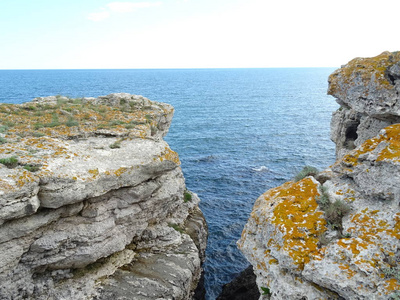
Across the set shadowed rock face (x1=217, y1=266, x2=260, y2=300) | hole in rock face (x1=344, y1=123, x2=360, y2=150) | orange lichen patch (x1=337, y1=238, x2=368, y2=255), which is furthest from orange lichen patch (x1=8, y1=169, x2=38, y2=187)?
hole in rock face (x1=344, y1=123, x2=360, y2=150)

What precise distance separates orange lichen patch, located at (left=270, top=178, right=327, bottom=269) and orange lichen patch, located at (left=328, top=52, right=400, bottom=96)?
7.85 m

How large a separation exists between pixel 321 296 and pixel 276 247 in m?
2.34

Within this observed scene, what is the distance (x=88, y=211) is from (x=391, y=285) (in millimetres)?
13479

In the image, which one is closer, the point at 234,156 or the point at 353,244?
the point at 353,244

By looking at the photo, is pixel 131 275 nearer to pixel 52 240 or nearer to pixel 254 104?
pixel 52 240

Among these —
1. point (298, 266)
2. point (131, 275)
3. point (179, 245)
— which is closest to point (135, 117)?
point (179, 245)

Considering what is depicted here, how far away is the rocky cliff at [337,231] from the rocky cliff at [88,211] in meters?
6.46

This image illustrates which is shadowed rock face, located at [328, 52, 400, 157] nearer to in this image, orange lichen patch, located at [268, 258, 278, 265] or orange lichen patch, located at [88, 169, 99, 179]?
orange lichen patch, located at [268, 258, 278, 265]

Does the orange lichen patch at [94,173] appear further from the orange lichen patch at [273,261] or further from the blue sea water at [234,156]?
the blue sea water at [234,156]

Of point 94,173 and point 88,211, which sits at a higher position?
point 94,173

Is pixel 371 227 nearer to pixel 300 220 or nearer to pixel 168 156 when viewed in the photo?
pixel 300 220

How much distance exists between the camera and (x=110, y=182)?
15.7 metres

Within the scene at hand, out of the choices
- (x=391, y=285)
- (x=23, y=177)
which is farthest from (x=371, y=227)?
(x=23, y=177)

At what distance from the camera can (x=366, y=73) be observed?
17938 millimetres
